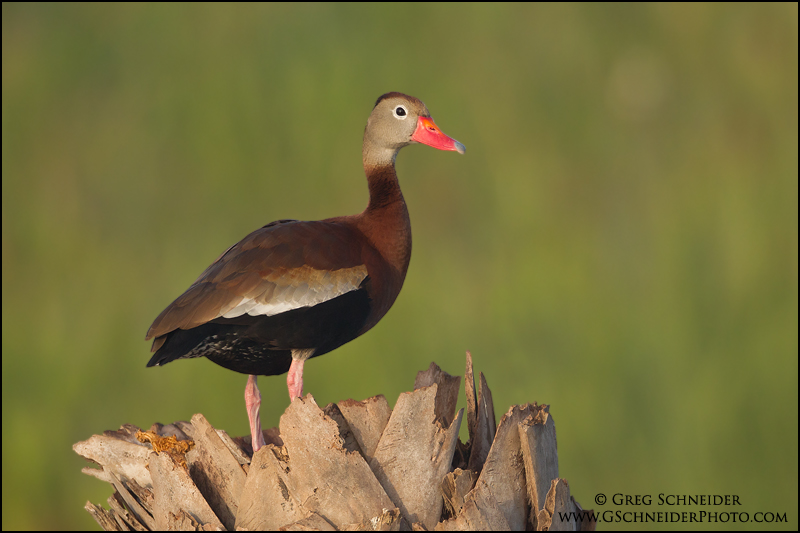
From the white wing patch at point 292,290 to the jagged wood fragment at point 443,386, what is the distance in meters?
0.65

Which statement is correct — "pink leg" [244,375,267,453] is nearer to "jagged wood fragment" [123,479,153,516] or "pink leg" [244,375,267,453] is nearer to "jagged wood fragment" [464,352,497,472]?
"jagged wood fragment" [123,479,153,516]

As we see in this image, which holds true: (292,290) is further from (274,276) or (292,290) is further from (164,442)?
(164,442)

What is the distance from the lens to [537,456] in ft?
11.1

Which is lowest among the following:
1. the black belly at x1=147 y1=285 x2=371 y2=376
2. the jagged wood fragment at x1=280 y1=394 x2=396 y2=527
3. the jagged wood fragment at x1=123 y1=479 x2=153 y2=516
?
the jagged wood fragment at x1=123 y1=479 x2=153 y2=516

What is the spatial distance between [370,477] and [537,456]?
773 mm

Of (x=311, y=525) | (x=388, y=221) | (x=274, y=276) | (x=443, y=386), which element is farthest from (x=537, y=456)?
(x=388, y=221)

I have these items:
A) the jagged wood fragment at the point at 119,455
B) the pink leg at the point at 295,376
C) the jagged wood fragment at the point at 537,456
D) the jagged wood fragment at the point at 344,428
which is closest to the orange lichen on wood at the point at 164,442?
the jagged wood fragment at the point at 119,455

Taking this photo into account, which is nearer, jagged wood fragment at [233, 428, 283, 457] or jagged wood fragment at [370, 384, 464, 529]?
jagged wood fragment at [370, 384, 464, 529]

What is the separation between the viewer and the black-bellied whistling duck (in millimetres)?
3918

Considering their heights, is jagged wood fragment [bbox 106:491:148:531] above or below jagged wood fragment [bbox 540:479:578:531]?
below

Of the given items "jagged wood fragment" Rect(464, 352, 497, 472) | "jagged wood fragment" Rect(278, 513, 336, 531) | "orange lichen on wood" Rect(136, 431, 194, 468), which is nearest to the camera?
"jagged wood fragment" Rect(278, 513, 336, 531)

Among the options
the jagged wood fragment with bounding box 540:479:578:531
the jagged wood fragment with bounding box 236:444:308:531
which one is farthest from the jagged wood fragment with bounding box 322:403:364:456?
the jagged wood fragment with bounding box 540:479:578:531

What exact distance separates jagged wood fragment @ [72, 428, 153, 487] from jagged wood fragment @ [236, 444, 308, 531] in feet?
2.69

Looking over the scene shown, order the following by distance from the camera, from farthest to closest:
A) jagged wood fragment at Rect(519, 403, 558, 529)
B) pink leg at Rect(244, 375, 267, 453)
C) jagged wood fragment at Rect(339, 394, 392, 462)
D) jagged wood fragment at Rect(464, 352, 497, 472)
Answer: pink leg at Rect(244, 375, 267, 453)
jagged wood fragment at Rect(464, 352, 497, 472)
jagged wood fragment at Rect(339, 394, 392, 462)
jagged wood fragment at Rect(519, 403, 558, 529)
